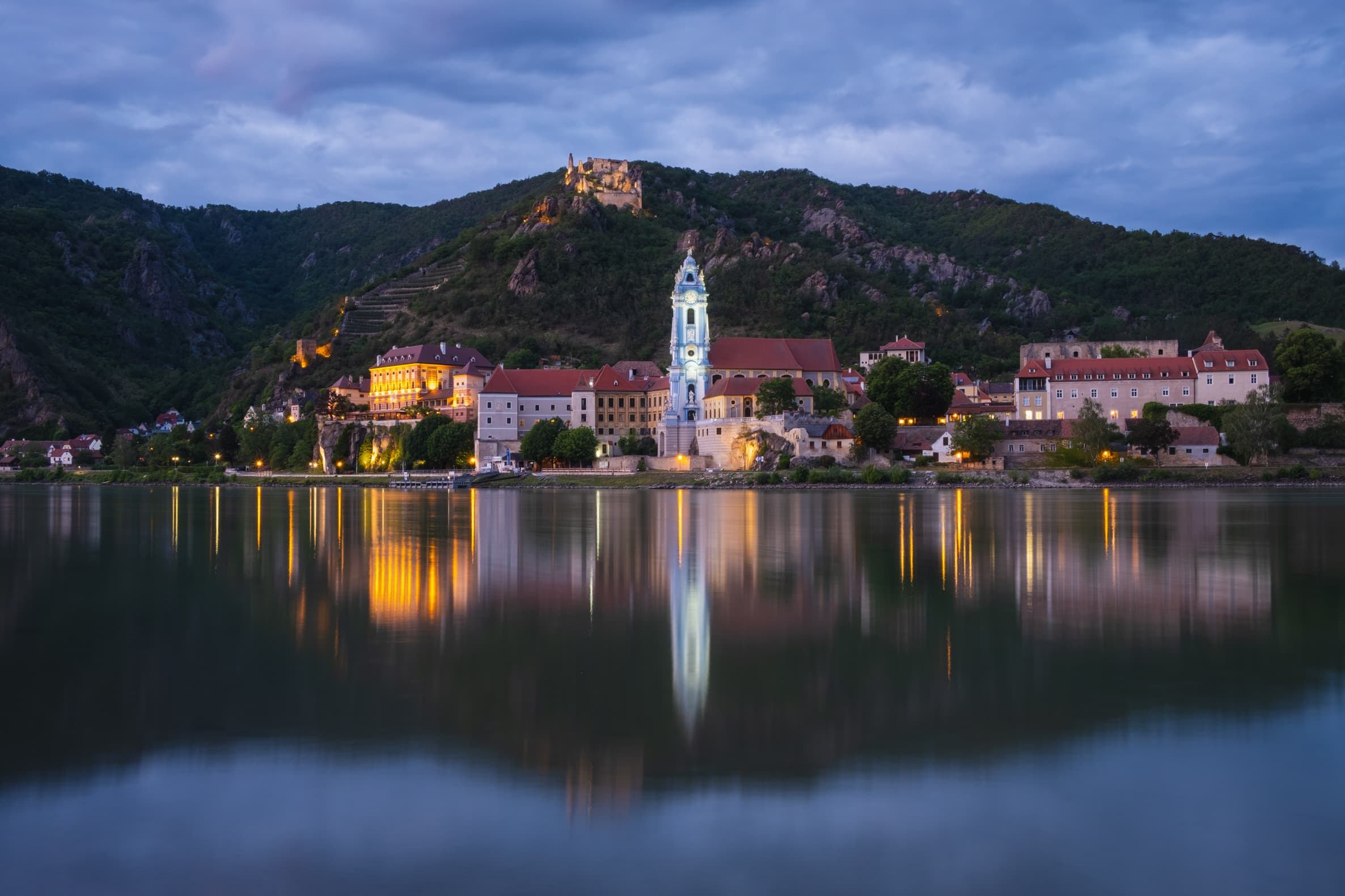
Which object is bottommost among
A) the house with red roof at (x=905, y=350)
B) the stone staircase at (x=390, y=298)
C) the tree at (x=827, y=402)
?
the tree at (x=827, y=402)

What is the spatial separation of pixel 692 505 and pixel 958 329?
72.8 metres

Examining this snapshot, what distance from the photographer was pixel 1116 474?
58656 mm

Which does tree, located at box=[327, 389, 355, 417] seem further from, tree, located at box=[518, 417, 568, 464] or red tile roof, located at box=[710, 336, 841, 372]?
red tile roof, located at box=[710, 336, 841, 372]

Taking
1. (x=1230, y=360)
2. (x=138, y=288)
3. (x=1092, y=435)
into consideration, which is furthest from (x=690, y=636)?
(x=138, y=288)

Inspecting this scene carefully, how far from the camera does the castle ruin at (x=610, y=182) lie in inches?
5527

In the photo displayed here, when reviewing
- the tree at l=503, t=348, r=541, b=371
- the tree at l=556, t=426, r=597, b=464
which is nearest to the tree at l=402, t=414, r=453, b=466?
the tree at l=556, t=426, r=597, b=464

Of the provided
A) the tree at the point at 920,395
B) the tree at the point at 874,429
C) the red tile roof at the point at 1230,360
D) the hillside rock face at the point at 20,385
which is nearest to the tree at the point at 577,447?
the tree at the point at 874,429

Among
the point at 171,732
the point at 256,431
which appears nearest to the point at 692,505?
the point at 171,732

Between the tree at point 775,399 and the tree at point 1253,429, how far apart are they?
79.9 ft

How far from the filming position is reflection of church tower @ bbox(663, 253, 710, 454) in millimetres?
77125

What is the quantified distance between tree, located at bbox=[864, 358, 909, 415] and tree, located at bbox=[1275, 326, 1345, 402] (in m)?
19.6

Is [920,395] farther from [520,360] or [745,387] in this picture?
[520,360]

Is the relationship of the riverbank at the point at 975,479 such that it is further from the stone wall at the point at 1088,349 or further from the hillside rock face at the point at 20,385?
the hillside rock face at the point at 20,385

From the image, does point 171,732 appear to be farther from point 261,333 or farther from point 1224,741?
point 261,333
